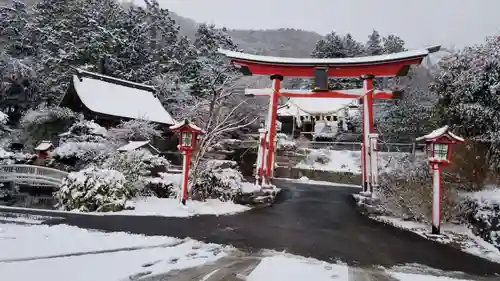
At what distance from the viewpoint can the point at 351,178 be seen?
19.0 metres

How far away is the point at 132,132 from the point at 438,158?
14.2 m

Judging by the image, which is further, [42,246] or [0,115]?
[0,115]

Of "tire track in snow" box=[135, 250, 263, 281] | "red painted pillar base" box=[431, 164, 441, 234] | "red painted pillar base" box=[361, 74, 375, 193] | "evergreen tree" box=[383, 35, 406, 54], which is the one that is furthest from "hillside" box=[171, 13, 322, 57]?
"tire track in snow" box=[135, 250, 263, 281]

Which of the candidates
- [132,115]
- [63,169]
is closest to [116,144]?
[63,169]

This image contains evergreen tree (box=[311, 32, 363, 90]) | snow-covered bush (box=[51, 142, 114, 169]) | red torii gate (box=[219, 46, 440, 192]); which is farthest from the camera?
evergreen tree (box=[311, 32, 363, 90])

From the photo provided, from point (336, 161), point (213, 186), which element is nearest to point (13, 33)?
point (213, 186)

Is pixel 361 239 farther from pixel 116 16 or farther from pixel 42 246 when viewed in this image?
pixel 116 16

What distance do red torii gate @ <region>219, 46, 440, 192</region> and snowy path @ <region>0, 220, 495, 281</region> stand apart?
6169 mm

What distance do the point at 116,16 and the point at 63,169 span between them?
1901 centimetres

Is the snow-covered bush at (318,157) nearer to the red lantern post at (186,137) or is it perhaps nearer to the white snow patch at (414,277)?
the red lantern post at (186,137)

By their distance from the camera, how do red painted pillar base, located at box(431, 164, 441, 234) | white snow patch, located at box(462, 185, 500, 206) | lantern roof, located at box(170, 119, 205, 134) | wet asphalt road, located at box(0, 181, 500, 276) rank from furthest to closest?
lantern roof, located at box(170, 119, 205, 134)
red painted pillar base, located at box(431, 164, 441, 234)
white snow patch, located at box(462, 185, 500, 206)
wet asphalt road, located at box(0, 181, 500, 276)

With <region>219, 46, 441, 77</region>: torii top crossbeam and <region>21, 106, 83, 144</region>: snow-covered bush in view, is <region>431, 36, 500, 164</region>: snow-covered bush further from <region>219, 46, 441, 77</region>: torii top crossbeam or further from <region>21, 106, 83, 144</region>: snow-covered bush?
<region>21, 106, 83, 144</region>: snow-covered bush

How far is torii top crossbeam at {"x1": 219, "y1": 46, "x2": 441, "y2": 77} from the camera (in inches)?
435

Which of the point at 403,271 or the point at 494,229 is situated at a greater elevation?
the point at 494,229
